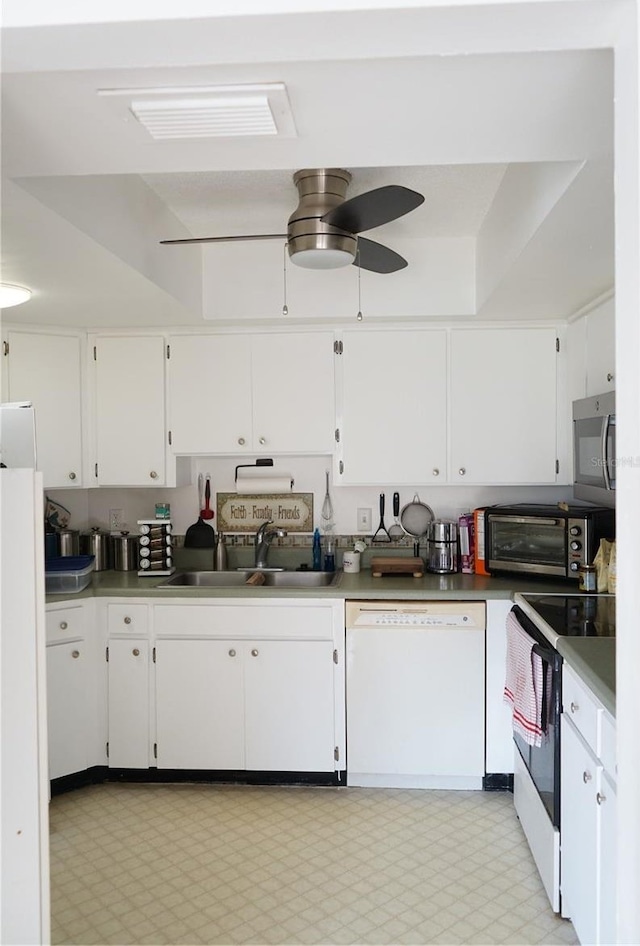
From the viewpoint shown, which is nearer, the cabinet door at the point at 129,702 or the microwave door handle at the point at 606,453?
the microwave door handle at the point at 606,453

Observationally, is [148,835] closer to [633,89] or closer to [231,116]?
[231,116]

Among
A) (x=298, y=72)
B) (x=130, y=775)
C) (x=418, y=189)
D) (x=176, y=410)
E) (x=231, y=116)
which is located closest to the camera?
(x=298, y=72)

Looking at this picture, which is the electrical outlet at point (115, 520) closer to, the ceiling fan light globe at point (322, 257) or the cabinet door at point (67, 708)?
the cabinet door at point (67, 708)

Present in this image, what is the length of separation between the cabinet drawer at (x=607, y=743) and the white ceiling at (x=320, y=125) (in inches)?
52.7

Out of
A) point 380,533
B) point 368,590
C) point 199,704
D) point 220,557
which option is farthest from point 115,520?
point 368,590

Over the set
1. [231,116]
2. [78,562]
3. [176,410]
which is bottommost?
[78,562]

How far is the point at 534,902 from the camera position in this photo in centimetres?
247

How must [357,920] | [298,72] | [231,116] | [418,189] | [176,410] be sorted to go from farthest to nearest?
1. [176,410]
2. [418,189]
3. [357,920]
4. [231,116]
5. [298,72]

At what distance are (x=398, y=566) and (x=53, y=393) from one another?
6.22 feet

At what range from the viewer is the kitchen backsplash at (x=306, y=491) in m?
3.96

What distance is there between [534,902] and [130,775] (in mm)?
1882

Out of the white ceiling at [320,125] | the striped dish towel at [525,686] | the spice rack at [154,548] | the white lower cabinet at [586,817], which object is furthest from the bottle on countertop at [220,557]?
the white lower cabinet at [586,817]

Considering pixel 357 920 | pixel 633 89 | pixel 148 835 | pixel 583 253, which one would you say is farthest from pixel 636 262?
pixel 148 835

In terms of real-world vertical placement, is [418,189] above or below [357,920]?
above
